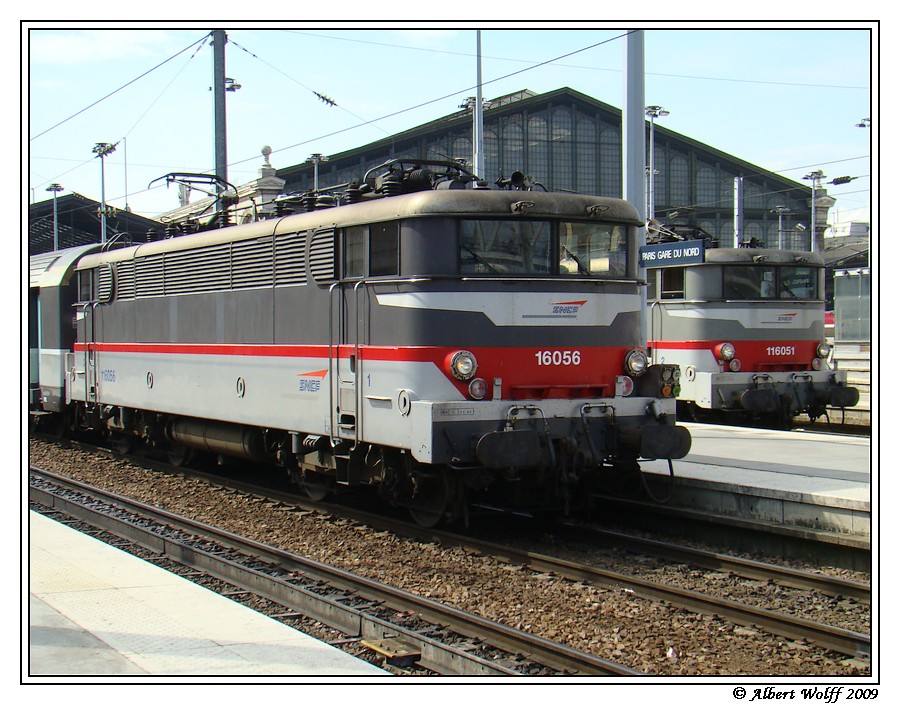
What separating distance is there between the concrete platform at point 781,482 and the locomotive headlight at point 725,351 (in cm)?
319

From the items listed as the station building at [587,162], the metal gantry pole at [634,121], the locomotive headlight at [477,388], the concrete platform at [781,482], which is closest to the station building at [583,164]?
the station building at [587,162]

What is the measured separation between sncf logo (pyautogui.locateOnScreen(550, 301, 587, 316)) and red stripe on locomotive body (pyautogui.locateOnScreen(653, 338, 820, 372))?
329 inches

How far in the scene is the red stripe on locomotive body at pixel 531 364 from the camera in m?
9.52

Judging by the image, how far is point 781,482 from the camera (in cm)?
1056

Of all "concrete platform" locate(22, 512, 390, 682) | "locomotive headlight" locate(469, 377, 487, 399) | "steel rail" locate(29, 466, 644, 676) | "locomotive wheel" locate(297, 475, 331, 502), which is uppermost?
"locomotive headlight" locate(469, 377, 487, 399)

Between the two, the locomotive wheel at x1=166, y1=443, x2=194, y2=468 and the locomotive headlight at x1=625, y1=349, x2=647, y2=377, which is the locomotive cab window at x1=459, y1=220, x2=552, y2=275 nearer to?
the locomotive headlight at x1=625, y1=349, x2=647, y2=377

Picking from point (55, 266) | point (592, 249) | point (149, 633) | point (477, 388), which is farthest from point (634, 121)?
point (55, 266)

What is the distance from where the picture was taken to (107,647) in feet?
20.8

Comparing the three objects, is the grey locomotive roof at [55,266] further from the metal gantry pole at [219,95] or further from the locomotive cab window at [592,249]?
the locomotive cab window at [592,249]

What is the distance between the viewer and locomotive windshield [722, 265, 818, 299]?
58.6 feet

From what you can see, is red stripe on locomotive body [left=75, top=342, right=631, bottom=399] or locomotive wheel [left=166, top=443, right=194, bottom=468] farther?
locomotive wheel [left=166, top=443, right=194, bottom=468]

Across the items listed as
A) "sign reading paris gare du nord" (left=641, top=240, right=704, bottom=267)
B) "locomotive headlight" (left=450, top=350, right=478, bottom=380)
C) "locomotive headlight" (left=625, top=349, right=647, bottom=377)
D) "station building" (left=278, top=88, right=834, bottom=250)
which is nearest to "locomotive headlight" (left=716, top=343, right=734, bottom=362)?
"sign reading paris gare du nord" (left=641, top=240, right=704, bottom=267)

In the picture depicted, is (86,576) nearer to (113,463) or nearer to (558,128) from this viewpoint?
(113,463)

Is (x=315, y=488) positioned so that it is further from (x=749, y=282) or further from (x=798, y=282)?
(x=798, y=282)
